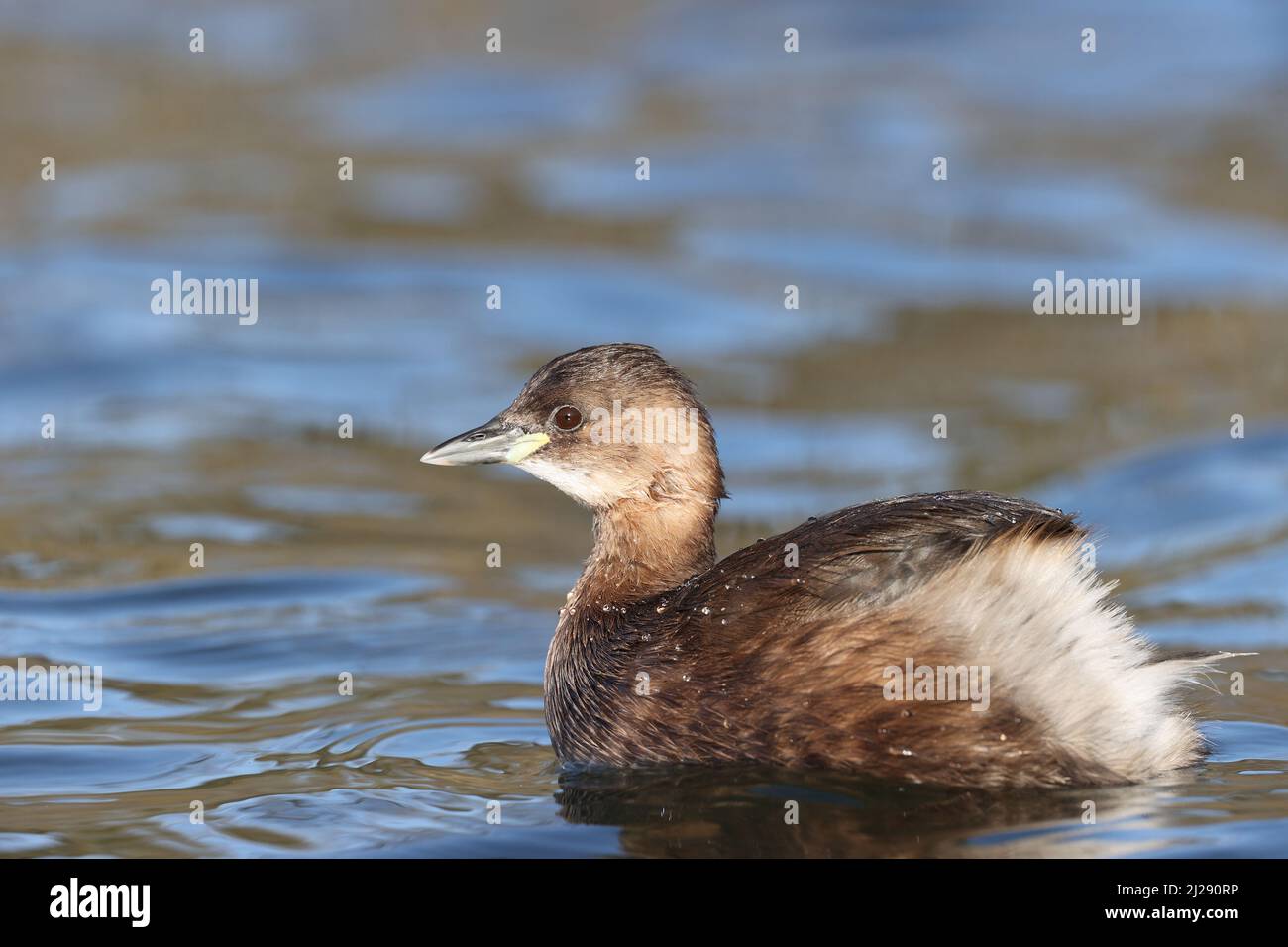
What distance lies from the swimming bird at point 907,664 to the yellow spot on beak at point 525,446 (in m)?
0.93

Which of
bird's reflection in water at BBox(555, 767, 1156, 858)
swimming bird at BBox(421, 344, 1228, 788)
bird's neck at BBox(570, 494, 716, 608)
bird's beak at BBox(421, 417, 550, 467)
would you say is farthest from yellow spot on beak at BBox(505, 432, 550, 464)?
bird's reflection in water at BBox(555, 767, 1156, 858)

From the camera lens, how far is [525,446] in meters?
7.52

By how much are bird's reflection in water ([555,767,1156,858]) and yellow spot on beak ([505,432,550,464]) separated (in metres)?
1.54

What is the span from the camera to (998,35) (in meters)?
18.8

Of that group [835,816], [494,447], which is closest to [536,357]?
[494,447]

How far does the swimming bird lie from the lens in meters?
5.99

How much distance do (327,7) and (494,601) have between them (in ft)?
38.4

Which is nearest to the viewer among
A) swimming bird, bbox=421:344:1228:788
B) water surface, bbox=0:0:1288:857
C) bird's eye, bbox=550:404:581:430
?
swimming bird, bbox=421:344:1228:788

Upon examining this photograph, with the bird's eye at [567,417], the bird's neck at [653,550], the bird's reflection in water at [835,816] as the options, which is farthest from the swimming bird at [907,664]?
the bird's eye at [567,417]

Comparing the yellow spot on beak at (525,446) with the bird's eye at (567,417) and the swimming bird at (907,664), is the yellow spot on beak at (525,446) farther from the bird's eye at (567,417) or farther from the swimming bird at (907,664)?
the swimming bird at (907,664)

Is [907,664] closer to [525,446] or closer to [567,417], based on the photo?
[567,417]

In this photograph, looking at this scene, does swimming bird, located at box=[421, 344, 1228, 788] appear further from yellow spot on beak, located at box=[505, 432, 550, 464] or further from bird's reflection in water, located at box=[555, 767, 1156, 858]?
yellow spot on beak, located at box=[505, 432, 550, 464]
